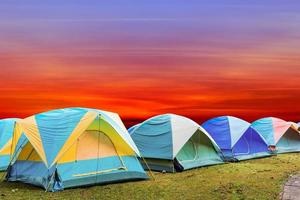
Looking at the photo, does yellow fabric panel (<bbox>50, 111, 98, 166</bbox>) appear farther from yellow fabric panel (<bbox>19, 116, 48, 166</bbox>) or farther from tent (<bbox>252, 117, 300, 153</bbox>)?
tent (<bbox>252, 117, 300, 153</bbox>)

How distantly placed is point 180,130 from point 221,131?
4.46 meters

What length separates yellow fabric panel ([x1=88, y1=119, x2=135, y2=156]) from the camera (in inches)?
535

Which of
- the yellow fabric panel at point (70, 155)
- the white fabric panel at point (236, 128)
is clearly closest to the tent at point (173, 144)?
the white fabric panel at point (236, 128)

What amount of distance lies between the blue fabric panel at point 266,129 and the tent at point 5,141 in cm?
1426

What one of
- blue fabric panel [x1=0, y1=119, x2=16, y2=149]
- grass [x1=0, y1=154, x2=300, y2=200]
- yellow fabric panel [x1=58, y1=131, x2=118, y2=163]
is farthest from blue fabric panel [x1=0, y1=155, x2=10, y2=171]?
yellow fabric panel [x1=58, y1=131, x2=118, y2=163]

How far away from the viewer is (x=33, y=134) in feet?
42.3

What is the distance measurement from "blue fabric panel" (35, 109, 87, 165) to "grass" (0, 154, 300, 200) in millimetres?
1227

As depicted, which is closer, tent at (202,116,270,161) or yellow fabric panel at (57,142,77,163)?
yellow fabric panel at (57,142,77,163)

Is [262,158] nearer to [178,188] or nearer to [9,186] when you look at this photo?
[178,188]

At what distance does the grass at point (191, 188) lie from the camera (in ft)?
37.1

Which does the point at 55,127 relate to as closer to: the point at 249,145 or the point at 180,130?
the point at 180,130

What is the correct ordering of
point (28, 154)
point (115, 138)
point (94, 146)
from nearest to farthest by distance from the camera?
point (94, 146), point (28, 154), point (115, 138)

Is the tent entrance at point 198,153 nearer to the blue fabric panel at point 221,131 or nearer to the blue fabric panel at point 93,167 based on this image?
the blue fabric panel at point 221,131

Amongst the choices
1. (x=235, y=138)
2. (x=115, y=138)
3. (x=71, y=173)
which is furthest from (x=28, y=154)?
(x=235, y=138)
